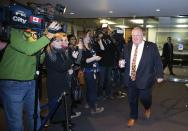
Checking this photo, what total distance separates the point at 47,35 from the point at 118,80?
14.0 feet

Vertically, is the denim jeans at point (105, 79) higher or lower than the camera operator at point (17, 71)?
lower

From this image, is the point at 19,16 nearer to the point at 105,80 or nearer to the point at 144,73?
the point at 144,73

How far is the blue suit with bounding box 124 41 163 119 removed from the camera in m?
3.76

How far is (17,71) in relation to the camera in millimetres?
2418

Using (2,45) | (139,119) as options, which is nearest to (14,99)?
(2,45)

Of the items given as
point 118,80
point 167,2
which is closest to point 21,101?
point 118,80

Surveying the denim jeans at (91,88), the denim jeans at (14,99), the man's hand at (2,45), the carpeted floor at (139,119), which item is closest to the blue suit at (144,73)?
the carpeted floor at (139,119)

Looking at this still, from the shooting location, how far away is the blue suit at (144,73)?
3756 millimetres

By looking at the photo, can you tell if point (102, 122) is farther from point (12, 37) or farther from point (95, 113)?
point (12, 37)

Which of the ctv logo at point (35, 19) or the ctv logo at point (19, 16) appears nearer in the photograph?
the ctv logo at point (19, 16)

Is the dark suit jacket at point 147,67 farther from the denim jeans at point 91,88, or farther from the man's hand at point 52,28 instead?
the man's hand at point 52,28

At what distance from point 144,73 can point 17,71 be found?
1.98m

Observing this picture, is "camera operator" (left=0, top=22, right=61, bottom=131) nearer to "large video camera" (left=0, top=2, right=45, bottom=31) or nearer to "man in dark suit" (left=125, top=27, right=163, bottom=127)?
"large video camera" (left=0, top=2, right=45, bottom=31)

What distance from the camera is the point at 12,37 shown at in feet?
7.47
